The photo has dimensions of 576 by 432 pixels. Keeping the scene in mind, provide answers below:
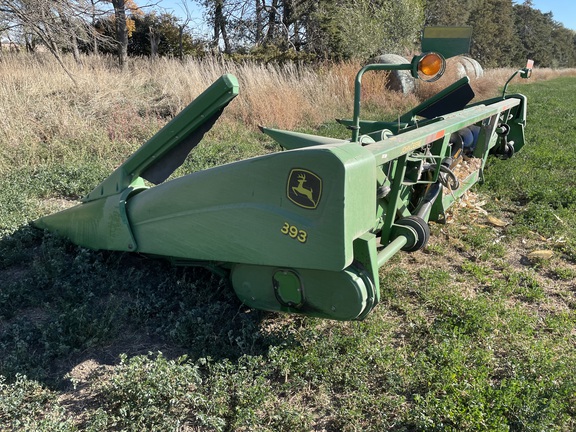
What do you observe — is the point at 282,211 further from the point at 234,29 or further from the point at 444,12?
the point at 444,12

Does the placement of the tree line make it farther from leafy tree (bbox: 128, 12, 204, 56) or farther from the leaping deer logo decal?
the leaping deer logo decal

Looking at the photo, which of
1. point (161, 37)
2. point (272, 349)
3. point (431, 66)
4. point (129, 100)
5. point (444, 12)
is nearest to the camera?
point (272, 349)

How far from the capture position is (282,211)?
6.79ft

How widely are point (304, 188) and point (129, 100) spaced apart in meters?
6.88

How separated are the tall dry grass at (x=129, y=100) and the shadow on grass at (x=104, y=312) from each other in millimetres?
2821

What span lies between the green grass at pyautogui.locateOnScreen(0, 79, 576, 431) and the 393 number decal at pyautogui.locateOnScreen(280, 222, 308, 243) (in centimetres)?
72

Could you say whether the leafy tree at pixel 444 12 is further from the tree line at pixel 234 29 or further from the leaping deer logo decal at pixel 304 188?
the leaping deer logo decal at pixel 304 188

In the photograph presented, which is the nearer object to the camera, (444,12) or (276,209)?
(276,209)

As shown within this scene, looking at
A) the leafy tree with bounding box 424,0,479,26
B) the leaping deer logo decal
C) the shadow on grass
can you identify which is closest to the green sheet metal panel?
the leaping deer logo decal

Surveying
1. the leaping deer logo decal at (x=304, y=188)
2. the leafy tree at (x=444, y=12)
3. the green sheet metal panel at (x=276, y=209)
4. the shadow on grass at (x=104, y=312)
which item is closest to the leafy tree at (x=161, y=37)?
the shadow on grass at (x=104, y=312)

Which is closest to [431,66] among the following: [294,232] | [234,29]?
[294,232]

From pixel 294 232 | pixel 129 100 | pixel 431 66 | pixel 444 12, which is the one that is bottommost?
pixel 294 232

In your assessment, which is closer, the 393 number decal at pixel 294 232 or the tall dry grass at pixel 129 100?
the 393 number decal at pixel 294 232

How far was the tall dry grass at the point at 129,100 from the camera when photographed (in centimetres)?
605
